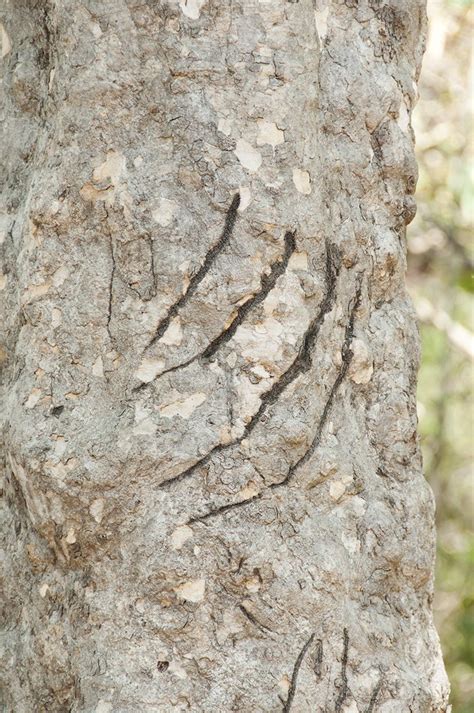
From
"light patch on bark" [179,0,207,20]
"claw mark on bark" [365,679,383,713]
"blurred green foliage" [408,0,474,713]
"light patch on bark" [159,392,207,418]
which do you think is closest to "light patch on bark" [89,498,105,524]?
"light patch on bark" [159,392,207,418]

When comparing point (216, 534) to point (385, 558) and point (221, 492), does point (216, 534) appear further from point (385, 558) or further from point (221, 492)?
point (385, 558)

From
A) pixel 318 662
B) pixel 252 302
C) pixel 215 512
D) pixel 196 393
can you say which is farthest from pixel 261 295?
pixel 318 662

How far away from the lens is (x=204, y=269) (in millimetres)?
1085

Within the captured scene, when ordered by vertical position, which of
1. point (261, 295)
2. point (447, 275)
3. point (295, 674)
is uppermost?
point (447, 275)

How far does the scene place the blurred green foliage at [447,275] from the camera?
3.16 metres

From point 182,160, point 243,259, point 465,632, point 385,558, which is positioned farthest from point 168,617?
point 465,632

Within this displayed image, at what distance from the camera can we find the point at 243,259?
109 centimetres

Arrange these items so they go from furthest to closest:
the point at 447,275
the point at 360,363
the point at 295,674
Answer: the point at 447,275, the point at 360,363, the point at 295,674

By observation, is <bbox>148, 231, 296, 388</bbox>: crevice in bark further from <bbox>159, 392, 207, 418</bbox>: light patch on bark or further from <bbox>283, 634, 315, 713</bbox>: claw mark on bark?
<bbox>283, 634, 315, 713</bbox>: claw mark on bark

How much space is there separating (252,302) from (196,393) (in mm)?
121

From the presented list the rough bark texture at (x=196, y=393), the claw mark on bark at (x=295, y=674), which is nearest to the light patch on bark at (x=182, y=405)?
the rough bark texture at (x=196, y=393)

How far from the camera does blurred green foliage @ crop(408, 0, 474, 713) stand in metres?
3.16

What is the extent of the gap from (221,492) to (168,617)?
0.15 meters

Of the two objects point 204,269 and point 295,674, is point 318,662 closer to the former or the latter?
point 295,674
